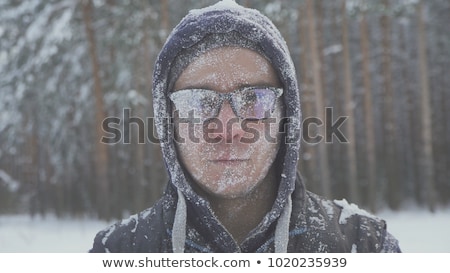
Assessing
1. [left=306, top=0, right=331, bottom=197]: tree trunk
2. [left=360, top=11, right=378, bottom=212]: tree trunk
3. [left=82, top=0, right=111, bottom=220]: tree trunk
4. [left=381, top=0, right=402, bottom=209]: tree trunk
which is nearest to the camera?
[left=82, top=0, right=111, bottom=220]: tree trunk

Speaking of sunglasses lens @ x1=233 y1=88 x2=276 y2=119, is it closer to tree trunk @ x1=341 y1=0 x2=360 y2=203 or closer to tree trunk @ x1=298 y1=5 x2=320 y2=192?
tree trunk @ x1=341 y1=0 x2=360 y2=203

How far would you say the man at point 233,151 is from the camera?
2.87ft

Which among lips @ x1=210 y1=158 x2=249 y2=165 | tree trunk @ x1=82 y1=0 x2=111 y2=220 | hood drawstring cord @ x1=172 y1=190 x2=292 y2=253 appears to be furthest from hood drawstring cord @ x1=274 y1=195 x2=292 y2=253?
tree trunk @ x1=82 y1=0 x2=111 y2=220

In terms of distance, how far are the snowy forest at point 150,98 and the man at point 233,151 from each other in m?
3.40

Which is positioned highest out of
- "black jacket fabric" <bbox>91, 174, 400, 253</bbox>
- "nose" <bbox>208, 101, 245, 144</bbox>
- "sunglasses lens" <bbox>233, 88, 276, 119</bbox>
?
"sunglasses lens" <bbox>233, 88, 276, 119</bbox>

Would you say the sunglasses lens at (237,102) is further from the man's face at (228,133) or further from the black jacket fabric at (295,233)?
the black jacket fabric at (295,233)

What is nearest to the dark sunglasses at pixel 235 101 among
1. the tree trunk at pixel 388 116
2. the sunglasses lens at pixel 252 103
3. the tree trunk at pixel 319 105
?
the sunglasses lens at pixel 252 103

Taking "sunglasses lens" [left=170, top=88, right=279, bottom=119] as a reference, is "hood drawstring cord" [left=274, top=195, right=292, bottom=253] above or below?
below

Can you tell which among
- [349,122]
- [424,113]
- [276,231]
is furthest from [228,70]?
[424,113]

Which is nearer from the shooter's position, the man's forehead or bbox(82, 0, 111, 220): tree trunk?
the man's forehead

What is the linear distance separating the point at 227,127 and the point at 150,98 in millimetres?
4411

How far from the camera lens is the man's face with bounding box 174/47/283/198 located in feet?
2.87
